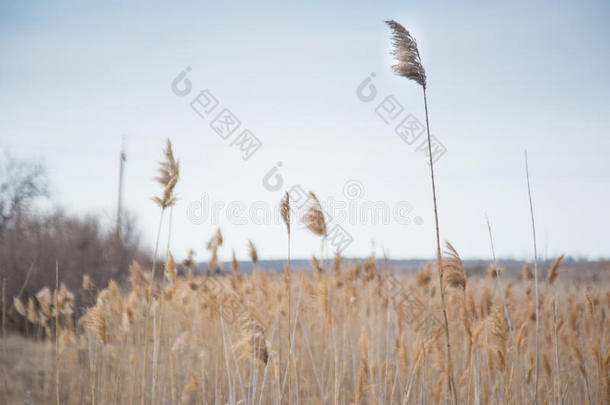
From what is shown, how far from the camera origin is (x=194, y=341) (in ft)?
13.4

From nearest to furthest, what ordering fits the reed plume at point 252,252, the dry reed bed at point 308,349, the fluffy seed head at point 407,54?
the fluffy seed head at point 407,54 < the dry reed bed at point 308,349 < the reed plume at point 252,252

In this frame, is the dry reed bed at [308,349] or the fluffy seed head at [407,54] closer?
the fluffy seed head at [407,54]

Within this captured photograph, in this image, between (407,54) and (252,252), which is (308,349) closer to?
(252,252)

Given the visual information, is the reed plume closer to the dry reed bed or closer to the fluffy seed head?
the dry reed bed

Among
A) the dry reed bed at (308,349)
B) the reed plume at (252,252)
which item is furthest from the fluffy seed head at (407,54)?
the reed plume at (252,252)

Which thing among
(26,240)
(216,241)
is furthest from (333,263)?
(26,240)

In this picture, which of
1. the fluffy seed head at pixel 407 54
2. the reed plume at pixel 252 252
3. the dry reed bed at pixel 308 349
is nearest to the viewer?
the fluffy seed head at pixel 407 54

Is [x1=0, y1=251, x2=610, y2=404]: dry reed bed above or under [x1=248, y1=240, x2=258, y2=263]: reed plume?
under

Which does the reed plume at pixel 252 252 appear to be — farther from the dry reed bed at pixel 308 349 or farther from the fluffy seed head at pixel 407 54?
the fluffy seed head at pixel 407 54

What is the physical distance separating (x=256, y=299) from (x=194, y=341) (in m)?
0.95

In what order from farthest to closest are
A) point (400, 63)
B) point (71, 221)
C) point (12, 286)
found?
point (71, 221) < point (12, 286) < point (400, 63)

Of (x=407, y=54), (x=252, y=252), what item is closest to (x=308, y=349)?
(x=252, y=252)

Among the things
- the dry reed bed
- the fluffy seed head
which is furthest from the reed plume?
the fluffy seed head

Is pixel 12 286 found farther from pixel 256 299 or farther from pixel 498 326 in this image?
pixel 498 326
